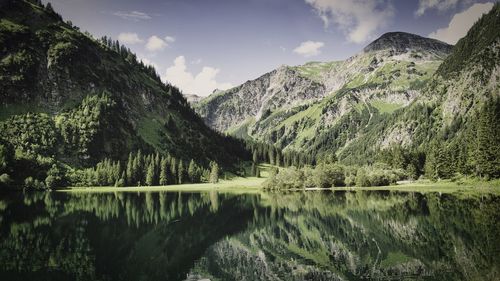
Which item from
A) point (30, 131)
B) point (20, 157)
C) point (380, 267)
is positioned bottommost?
point (380, 267)

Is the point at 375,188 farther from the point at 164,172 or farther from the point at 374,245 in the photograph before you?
the point at 374,245

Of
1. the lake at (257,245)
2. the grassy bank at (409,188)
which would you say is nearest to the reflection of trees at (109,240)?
the lake at (257,245)

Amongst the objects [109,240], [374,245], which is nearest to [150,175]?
[109,240]

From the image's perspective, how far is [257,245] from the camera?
2151 inches

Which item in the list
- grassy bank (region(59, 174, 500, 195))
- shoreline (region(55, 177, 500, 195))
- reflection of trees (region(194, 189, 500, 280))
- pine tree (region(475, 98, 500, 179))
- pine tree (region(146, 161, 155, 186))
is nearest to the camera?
reflection of trees (region(194, 189, 500, 280))

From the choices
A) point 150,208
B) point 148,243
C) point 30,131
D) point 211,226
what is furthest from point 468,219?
point 30,131

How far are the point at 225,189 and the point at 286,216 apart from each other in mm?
101809

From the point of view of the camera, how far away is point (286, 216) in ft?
267

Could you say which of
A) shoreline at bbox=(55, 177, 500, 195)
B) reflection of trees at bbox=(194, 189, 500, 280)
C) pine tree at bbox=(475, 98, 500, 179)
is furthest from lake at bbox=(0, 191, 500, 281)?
pine tree at bbox=(475, 98, 500, 179)

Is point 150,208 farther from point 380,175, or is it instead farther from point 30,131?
point 30,131

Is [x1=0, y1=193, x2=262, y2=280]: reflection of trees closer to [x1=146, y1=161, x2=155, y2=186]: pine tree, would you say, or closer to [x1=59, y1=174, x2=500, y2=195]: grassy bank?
[x1=59, y1=174, x2=500, y2=195]: grassy bank

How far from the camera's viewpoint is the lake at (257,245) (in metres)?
36.8

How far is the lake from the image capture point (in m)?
36.8

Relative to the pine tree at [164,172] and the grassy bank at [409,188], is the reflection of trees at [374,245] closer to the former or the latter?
the grassy bank at [409,188]
